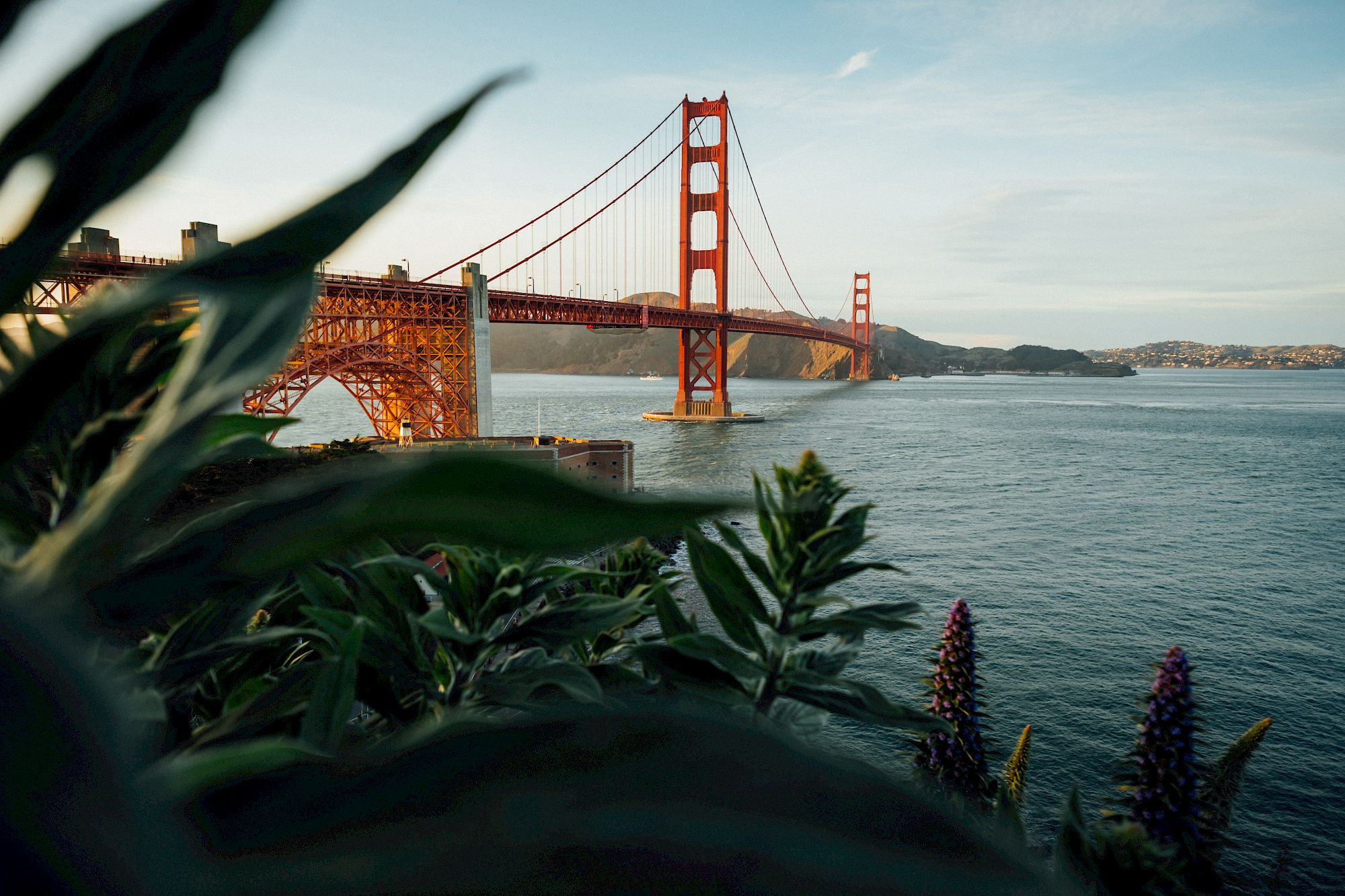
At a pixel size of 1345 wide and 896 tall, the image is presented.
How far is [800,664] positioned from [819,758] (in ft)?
2.11

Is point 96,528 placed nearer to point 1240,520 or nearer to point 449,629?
point 449,629

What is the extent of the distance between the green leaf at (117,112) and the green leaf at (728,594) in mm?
500

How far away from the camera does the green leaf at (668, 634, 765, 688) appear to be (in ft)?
2.43

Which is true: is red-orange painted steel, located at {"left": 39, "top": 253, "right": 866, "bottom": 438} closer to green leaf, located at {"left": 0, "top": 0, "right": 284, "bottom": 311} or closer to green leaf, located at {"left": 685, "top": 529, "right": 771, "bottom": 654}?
green leaf, located at {"left": 685, "top": 529, "right": 771, "bottom": 654}

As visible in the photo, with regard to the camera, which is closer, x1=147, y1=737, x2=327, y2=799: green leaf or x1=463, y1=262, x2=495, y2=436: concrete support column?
x1=147, y1=737, x2=327, y2=799: green leaf

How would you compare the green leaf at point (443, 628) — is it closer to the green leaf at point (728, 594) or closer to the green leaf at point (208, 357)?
the green leaf at point (728, 594)

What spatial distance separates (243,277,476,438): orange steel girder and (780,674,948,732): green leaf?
25.1m

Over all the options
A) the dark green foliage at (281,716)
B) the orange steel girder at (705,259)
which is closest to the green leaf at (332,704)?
the dark green foliage at (281,716)

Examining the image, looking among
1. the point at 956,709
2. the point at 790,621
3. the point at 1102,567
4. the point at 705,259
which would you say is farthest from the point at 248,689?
the point at 705,259

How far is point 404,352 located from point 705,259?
2719 cm

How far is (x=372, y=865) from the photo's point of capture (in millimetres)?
229

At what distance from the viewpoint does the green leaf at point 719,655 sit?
2.43 feet

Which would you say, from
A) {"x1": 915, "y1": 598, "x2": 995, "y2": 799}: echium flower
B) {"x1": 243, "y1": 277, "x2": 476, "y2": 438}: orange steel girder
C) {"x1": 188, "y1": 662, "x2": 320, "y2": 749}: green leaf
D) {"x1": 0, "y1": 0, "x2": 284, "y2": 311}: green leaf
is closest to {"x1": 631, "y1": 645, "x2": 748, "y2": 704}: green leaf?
{"x1": 188, "y1": 662, "x2": 320, "y2": 749}: green leaf

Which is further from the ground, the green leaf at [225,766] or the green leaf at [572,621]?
the green leaf at [225,766]
